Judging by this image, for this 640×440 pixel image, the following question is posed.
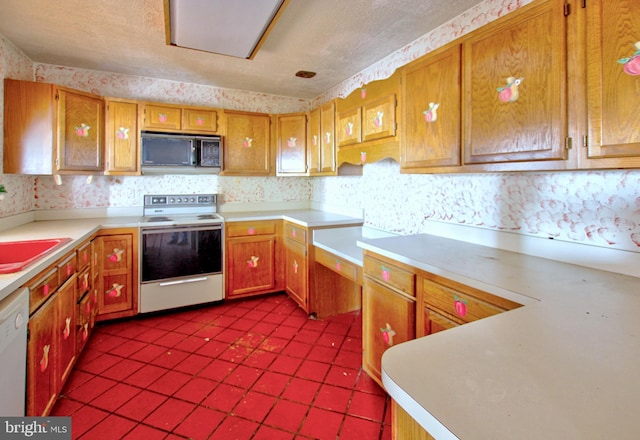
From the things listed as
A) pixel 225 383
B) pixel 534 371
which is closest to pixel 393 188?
pixel 225 383

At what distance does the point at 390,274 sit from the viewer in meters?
1.71

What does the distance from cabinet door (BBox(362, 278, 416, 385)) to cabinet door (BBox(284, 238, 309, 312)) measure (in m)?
1.03

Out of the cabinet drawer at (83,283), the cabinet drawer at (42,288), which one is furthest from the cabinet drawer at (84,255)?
the cabinet drawer at (42,288)

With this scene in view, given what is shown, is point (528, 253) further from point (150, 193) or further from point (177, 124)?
point (150, 193)

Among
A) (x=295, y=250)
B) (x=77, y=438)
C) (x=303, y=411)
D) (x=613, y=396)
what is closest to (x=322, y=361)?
(x=303, y=411)

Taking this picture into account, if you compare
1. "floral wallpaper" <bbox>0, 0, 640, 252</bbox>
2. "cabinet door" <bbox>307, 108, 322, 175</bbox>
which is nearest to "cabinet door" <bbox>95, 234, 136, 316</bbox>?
"floral wallpaper" <bbox>0, 0, 640, 252</bbox>

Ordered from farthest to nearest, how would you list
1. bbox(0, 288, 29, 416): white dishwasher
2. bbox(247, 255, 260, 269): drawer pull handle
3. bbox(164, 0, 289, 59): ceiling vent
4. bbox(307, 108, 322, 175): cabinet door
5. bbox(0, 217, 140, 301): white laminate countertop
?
1. bbox(247, 255, 260, 269): drawer pull handle
2. bbox(307, 108, 322, 175): cabinet door
3. bbox(164, 0, 289, 59): ceiling vent
4. bbox(0, 217, 140, 301): white laminate countertop
5. bbox(0, 288, 29, 416): white dishwasher

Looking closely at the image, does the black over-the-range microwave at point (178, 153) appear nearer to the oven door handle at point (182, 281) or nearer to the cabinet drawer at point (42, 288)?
the oven door handle at point (182, 281)

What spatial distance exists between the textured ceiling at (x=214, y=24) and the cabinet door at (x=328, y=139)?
1.43ft

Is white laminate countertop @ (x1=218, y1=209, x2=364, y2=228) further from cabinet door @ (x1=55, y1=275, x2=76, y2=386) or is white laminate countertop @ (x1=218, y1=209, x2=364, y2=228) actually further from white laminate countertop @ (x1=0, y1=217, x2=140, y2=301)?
cabinet door @ (x1=55, y1=275, x2=76, y2=386)

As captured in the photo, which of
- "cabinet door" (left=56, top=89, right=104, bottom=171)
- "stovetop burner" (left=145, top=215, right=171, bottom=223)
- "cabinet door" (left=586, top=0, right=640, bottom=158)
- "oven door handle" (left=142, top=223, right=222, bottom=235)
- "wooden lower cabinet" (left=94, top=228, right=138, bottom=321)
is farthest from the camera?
"stovetop burner" (left=145, top=215, right=171, bottom=223)

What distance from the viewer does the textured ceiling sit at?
1959 mm

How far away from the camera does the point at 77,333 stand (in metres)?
2.09

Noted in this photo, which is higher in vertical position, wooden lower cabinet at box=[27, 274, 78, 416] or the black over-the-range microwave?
the black over-the-range microwave
